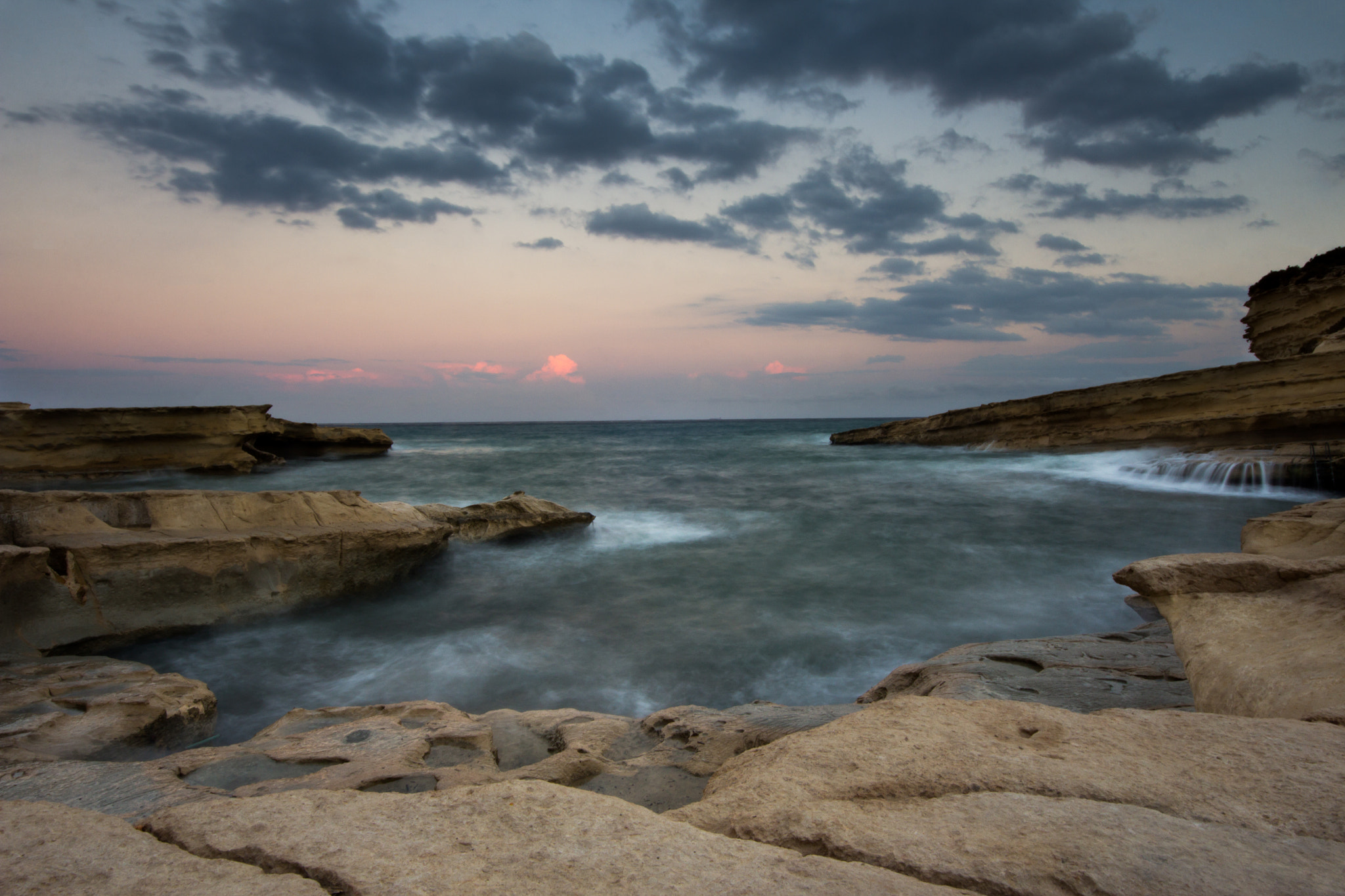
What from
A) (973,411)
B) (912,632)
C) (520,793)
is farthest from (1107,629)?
(973,411)

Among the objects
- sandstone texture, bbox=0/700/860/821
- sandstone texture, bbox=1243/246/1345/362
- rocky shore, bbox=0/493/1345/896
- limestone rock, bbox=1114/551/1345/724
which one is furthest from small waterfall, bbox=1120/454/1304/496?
sandstone texture, bbox=0/700/860/821

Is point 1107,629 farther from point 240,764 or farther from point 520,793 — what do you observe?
point 240,764

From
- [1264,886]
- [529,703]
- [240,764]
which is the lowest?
[529,703]

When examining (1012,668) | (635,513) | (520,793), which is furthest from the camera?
(635,513)

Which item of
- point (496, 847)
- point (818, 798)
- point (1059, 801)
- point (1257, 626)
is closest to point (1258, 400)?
point (1257, 626)

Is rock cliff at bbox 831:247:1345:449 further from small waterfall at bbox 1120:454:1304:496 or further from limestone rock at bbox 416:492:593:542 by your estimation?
limestone rock at bbox 416:492:593:542

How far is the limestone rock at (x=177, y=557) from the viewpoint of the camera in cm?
479

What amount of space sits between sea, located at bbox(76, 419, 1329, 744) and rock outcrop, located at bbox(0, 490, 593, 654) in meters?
0.26

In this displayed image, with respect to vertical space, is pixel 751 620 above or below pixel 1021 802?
below

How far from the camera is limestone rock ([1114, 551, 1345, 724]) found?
6.68 ft

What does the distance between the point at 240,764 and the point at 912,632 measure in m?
5.49

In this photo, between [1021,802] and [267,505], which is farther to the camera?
[267,505]

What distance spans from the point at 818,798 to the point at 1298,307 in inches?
855

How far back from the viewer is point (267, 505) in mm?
6367
